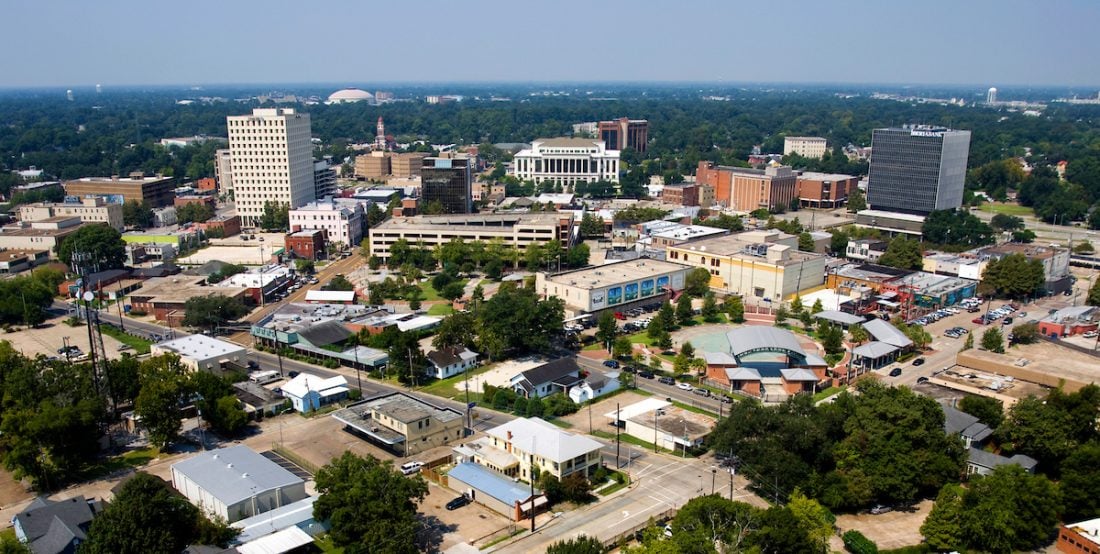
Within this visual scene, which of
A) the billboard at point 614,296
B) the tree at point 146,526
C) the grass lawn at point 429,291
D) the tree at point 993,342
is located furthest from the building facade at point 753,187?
the tree at point 146,526

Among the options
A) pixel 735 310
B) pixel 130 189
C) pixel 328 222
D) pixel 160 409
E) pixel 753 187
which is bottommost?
pixel 735 310

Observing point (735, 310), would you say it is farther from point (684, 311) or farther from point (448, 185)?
point (448, 185)

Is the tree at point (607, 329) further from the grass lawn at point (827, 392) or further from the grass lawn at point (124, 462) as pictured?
the grass lawn at point (124, 462)

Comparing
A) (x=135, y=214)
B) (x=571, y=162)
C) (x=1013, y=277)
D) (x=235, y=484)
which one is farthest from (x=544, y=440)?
(x=571, y=162)

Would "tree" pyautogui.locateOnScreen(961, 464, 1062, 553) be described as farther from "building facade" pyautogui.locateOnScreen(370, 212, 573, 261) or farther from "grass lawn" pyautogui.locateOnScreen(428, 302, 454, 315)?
"building facade" pyautogui.locateOnScreen(370, 212, 573, 261)

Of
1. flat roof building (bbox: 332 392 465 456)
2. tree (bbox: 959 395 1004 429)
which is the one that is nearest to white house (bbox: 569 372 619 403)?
flat roof building (bbox: 332 392 465 456)

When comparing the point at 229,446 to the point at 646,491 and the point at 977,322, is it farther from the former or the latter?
the point at 977,322
